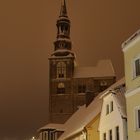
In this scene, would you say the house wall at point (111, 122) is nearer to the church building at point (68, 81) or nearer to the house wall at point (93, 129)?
the house wall at point (93, 129)

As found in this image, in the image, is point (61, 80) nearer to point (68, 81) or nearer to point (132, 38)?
point (68, 81)

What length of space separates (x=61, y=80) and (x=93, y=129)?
67.5 meters

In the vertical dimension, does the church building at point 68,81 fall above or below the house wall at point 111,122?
above

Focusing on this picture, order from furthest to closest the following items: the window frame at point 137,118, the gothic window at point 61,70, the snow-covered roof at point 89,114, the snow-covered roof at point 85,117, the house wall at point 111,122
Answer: the gothic window at point 61,70
the snow-covered roof at point 85,117
the snow-covered roof at point 89,114
the house wall at point 111,122
the window frame at point 137,118

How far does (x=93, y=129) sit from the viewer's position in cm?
4062

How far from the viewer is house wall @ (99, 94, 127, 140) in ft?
106

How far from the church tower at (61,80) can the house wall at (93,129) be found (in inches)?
2471

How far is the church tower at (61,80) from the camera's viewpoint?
10619 cm

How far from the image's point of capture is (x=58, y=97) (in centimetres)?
10706

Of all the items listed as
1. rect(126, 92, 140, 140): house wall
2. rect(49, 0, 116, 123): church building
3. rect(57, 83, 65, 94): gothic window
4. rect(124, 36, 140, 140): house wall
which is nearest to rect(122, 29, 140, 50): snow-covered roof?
rect(124, 36, 140, 140): house wall

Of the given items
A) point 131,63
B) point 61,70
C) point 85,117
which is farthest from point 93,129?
point 61,70

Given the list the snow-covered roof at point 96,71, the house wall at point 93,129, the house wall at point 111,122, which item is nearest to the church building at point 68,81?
the snow-covered roof at point 96,71

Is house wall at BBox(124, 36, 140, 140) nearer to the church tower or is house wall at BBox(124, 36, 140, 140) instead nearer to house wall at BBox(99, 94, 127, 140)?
house wall at BBox(99, 94, 127, 140)

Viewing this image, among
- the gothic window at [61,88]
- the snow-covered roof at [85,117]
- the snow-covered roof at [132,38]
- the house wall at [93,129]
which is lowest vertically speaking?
the house wall at [93,129]
